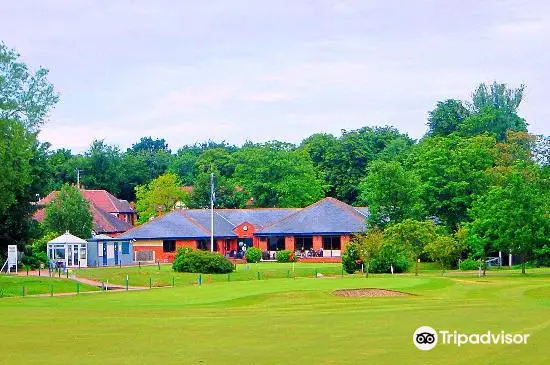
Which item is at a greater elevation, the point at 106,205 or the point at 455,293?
the point at 106,205

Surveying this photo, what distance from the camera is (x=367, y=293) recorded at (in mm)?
49688

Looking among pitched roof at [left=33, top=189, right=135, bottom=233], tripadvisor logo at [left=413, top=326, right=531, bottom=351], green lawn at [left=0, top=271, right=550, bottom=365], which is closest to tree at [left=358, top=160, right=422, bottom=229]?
pitched roof at [left=33, top=189, right=135, bottom=233]

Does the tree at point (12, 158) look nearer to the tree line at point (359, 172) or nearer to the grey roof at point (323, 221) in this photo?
the tree line at point (359, 172)

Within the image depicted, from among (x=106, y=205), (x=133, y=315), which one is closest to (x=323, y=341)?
(x=133, y=315)

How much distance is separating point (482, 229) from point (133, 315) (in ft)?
130

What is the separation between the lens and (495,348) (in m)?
23.3

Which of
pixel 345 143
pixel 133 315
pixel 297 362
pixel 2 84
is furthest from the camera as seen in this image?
pixel 345 143

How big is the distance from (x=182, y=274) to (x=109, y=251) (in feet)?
63.3

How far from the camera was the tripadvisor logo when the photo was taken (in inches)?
960

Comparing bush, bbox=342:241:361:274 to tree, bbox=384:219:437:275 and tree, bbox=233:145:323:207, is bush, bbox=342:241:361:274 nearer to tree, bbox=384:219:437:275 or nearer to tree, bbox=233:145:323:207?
tree, bbox=384:219:437:275

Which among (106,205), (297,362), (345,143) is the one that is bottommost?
(297,362)

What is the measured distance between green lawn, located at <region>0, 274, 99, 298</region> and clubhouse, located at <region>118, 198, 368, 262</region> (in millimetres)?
29720

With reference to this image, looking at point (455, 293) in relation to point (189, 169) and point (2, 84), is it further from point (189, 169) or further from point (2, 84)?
point (189, 169)

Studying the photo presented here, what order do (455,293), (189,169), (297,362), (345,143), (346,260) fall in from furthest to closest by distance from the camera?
(189,169) < (345,143) < (346,260) < (455,293) < (297,362)
